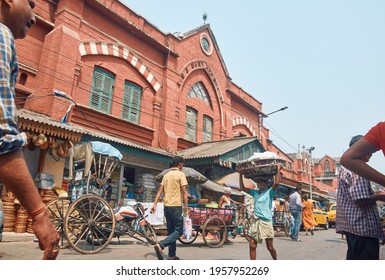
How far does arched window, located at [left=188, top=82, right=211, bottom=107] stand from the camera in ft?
52.9

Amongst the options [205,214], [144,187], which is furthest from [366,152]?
[144,187]

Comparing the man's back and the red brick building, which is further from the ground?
the red brick building

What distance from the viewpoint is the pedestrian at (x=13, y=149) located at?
1.20m

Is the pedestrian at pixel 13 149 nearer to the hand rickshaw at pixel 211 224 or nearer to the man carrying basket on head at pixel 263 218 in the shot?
the man carrying basket on head at pixel 263 218

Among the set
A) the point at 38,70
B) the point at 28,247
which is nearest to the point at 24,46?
the point at 38,70

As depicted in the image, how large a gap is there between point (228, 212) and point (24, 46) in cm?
853

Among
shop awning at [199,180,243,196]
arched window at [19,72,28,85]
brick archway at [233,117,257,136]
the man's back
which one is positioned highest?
brick archway at [233,117,257,136]

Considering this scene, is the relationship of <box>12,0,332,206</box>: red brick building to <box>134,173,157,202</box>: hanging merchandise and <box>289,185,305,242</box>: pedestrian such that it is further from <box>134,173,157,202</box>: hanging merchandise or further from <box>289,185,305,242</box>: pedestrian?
<box>289,185,305,242</box>: pedestrian

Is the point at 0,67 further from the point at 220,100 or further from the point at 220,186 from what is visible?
the point at 220,100

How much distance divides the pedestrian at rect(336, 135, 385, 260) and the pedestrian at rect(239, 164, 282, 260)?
177cm

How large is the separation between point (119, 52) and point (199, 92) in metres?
5.85

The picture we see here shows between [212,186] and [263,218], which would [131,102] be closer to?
[212,186]

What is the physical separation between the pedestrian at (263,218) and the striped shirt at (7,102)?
13.0ft

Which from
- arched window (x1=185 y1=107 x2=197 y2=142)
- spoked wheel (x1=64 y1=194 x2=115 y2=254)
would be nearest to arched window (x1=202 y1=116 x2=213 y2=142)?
arched window (x1=185 y1=107 x2=197 y2=142)
